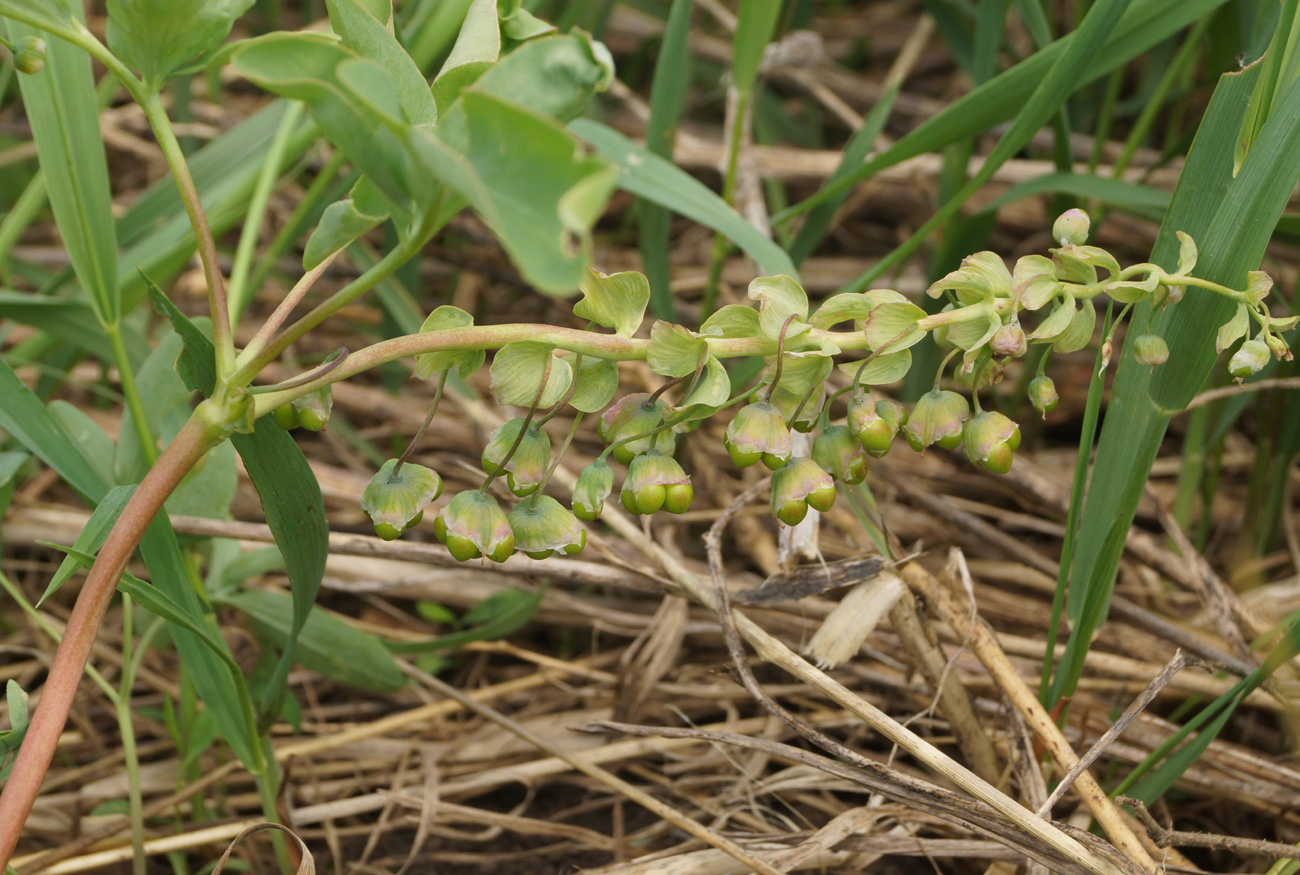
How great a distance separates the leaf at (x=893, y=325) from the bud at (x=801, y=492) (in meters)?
0.08

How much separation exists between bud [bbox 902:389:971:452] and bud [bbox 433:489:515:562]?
250 millimetres

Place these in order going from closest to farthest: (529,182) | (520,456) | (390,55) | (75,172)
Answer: (529,182), (390,55), (520,456), (75,172)

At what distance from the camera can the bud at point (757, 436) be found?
578 mm

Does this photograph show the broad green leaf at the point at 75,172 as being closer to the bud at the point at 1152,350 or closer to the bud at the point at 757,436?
the bud at the point at 757,436

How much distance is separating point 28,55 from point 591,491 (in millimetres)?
383

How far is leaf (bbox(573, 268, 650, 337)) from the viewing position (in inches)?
22.0

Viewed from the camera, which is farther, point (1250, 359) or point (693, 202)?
point (693, 202)

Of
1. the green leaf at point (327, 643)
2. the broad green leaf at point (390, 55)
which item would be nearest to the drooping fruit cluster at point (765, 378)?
the broad green leaf at point (390, 55)

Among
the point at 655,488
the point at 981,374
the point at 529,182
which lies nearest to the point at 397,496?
the point at 655,488

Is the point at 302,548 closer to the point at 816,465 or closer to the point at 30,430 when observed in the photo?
the point at 30,430

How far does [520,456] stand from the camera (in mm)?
617

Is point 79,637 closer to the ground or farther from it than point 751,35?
closer to the ground

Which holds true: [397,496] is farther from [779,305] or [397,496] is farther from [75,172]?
[75,172]

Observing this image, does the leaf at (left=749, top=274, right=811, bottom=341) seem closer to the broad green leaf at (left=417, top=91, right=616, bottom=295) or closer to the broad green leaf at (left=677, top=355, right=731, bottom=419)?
the broad green leaf at (left=677, top=355, right=731, bottom=419)
